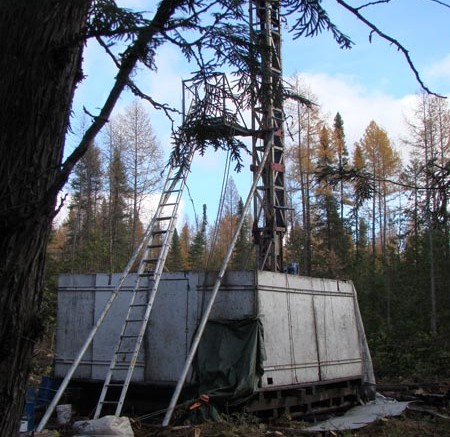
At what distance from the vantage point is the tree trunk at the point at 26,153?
2.51m

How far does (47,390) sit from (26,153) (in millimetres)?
9988

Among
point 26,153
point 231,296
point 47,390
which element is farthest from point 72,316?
point 26,153

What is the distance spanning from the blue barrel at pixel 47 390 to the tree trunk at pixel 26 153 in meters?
9.52

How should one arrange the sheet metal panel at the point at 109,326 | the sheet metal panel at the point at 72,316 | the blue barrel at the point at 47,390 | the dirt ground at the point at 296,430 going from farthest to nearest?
1. the sheet metal panel at the point at 72,316
2. the sheet metal panel at the point at 109,326
3. the blue barrel at the point at 47,390
4. the dirt ground at the point at 296,430

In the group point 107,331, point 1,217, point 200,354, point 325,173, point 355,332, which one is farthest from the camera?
point 355,332

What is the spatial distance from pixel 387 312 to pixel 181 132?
31296mm

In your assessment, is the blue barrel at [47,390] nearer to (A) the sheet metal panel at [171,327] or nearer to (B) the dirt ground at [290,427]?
(A) the sheet metal panel at [171,327]

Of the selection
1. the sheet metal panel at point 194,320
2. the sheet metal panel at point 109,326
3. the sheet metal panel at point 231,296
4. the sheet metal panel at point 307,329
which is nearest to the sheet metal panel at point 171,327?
the sheet metal panel at point 194,320

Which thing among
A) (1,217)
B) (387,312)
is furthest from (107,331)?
(387,312)

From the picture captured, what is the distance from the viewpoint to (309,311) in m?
12.6

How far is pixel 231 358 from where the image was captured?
10.6 metres

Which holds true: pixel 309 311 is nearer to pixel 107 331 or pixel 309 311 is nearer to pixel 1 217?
pixel 107 331

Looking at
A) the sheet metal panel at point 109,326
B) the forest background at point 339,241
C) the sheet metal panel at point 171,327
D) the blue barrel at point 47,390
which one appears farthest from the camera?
the forest background at point 339,241

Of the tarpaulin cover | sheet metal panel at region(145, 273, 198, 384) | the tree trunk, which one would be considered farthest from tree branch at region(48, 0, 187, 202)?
sheet metal panel at region(145, 273, 198, 384)
